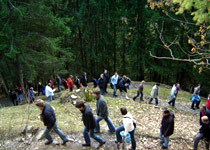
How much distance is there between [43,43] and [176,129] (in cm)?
1313

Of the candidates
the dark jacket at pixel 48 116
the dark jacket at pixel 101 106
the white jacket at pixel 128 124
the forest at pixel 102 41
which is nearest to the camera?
the white jacket at pixel 128 124

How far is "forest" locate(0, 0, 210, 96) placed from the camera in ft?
53.0

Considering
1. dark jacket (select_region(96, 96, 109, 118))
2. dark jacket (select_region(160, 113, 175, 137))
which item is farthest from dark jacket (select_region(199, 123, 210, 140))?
dark jacket (select_region(96, 96, 109, 118))

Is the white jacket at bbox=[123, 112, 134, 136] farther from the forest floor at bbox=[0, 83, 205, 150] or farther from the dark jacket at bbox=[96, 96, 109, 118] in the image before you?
the forest floor at bbox=[0, 83, 205, 150]

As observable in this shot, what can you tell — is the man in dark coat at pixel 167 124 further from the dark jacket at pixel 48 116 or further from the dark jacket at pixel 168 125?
the dark jacket at pixel 48 116

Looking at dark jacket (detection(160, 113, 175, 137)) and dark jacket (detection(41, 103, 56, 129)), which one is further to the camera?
dark jacket (detection(160, 113, 175, 137))

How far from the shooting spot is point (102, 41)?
26.1 meters

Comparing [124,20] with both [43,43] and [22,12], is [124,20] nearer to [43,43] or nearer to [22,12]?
[43,43]

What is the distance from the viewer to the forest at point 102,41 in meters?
16.2

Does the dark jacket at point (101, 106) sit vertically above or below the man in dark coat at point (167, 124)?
above

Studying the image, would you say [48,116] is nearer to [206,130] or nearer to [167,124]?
[167,124]

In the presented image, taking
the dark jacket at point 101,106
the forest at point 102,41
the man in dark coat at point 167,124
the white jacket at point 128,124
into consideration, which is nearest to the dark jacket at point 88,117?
the dark jacket at point 101,106

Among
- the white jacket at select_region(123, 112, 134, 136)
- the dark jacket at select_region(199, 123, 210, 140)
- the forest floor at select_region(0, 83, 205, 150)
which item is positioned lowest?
the forest floor at select_region(0, 83, 205, 150)

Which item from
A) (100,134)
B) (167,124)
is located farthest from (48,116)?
(167,124)
